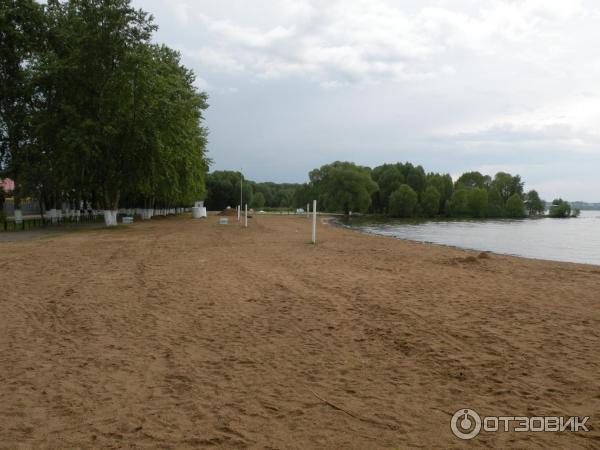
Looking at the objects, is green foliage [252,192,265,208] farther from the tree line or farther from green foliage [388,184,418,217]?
the tree line

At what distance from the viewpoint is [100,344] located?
586cm

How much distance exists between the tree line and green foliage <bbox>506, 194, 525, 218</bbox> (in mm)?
111252

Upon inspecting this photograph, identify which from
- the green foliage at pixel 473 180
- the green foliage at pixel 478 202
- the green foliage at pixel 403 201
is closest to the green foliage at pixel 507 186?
the green foliage at pixel 473 180

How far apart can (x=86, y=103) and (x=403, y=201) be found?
89830mm

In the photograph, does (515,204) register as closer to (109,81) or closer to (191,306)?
(109,81)

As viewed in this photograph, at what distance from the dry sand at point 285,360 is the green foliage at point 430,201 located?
108 m

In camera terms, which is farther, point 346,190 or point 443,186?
point 443,186

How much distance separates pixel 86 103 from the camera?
29672 mm

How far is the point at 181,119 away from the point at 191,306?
83.5 feet

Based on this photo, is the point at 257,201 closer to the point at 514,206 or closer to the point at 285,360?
the point at 514,206

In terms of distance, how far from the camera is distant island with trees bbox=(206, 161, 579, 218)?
93.8 m

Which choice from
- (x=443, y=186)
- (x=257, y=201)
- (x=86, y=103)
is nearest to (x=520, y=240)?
(x=86, y=103)

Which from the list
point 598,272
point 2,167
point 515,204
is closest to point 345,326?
point 598,272

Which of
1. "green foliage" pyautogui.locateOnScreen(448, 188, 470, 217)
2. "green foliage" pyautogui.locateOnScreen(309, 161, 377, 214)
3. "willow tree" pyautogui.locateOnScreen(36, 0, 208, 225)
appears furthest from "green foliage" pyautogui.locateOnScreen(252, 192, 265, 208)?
"willow tree" pyautogui.locateOnScreen(36, 0, 208, 225)
